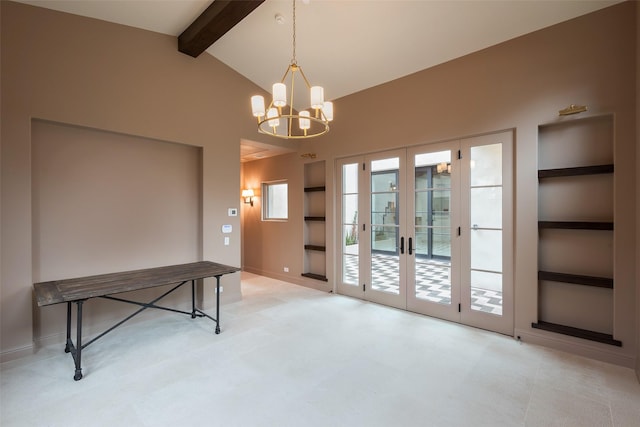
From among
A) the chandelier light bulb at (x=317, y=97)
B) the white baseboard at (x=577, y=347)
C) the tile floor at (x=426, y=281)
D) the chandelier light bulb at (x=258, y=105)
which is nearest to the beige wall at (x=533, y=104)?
the white baseboard at (x=577, y=347)

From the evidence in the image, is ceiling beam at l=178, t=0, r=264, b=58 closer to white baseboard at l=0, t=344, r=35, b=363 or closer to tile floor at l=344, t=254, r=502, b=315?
tile floor at l=344, t=254, r=502, b=315

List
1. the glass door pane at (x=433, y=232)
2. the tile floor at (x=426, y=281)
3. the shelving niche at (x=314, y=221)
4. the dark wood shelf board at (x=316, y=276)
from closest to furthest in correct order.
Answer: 1. the tile floor at (x=426, y=281)
2. the glass door pane at (x=433, y=232)
3. the dark wood shelf board at (x=316, y=276)
4. the shelving niche at (x=314, y=221)

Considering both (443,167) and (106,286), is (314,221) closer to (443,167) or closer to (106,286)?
(443,167)

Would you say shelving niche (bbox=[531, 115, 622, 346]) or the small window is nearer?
shelving niche (bbox=[531, 115, 622, 346])

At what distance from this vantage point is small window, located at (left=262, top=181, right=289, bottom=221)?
20.2ft

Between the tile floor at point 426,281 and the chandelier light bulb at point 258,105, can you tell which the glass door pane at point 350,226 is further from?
the chandelier light bulb at point 258,105

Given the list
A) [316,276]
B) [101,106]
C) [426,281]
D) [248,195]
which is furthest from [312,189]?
[101,106]

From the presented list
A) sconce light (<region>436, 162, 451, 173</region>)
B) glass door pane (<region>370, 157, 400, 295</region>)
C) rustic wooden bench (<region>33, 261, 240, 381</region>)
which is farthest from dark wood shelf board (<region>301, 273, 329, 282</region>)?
sconce light (<region>436, 162, 451, 173</region>)

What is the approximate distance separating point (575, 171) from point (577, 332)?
1644mm

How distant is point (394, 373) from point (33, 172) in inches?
168

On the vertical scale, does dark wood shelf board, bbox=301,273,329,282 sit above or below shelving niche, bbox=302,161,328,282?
below

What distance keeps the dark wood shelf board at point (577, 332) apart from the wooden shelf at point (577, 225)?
1057 mm

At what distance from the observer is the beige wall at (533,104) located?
2695 mm

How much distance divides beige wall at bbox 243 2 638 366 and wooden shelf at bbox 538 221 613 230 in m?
0.07
